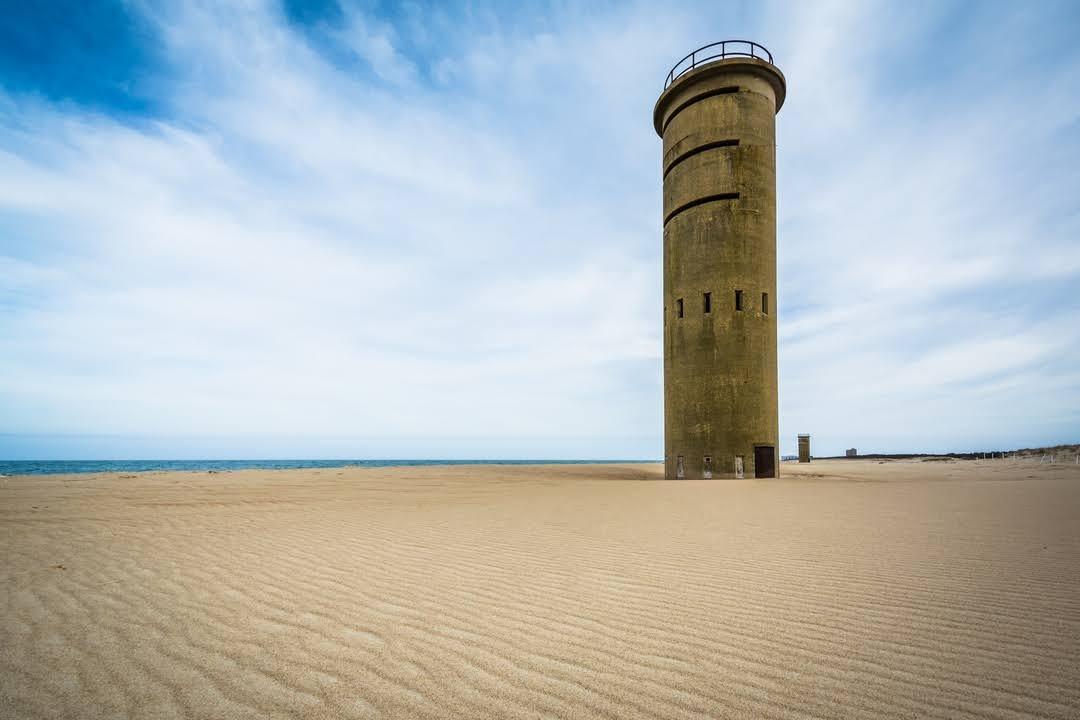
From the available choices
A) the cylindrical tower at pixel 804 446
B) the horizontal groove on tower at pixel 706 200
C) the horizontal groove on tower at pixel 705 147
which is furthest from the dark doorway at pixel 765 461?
the cylindrical tower at pixel 804 446

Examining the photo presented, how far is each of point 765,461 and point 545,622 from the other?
17.0 metres

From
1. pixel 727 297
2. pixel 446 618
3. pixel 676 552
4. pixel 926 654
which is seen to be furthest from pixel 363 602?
pixel 727 297

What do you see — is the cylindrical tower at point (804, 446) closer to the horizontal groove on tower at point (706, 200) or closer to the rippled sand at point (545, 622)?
the horizontal groove on tower at point (706, 200)

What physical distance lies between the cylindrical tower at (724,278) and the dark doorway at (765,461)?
4 cm

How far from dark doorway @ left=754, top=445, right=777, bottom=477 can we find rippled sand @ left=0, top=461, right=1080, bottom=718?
1139 cm

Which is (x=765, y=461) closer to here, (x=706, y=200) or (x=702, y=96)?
(x=706, y=200)

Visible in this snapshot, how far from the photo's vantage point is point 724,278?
1830 cm

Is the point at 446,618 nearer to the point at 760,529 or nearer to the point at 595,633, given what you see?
the point at 595,633

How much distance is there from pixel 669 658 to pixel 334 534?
16.3ft

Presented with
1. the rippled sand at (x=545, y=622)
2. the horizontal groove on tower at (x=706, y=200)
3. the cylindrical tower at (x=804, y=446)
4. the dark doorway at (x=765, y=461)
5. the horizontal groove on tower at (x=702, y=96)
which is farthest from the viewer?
the cylindrical tower at (x=804, y=446)

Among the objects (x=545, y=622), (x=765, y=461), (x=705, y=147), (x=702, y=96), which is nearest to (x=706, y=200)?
(x=705, y=147)

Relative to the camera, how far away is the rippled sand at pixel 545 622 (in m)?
2.26

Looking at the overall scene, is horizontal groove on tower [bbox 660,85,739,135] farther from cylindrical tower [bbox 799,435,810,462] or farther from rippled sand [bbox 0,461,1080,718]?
cylindrical tower [bbox 799,435,810,462]

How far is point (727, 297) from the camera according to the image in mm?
18250
